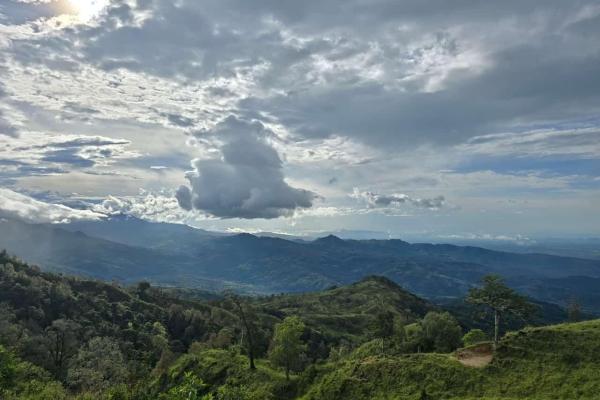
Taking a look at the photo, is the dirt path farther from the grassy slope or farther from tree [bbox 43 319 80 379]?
tree [bbox 43 319 80 379]

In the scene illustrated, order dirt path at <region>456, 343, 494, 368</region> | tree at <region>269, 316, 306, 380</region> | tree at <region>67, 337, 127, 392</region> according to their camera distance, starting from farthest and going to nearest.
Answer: tree at <region>67, 337, 127, 392</region>
tree at <region>269, 316, 306, 380</region>
dirt path at <region>456, 343, 494, 368</region>

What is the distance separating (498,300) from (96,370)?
5173 inches

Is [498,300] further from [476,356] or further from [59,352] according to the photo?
[59,352]

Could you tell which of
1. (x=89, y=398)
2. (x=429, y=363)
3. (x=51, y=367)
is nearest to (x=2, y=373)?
(x=89, y=398)

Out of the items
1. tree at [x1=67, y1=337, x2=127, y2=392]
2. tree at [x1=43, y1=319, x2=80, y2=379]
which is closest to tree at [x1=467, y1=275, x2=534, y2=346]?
tree at [x1=67, y1=337, x2=127, y2=392]

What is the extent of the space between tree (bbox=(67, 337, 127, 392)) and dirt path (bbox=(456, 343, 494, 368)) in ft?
322

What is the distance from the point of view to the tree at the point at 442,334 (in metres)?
108

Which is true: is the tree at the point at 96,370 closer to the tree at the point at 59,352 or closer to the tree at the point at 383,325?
the tree at the point at 59,352

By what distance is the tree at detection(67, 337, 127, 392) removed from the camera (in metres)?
129

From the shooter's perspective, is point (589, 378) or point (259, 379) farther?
point (259, 379)

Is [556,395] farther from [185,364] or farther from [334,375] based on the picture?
[185,364]

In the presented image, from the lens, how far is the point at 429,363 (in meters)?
82.4

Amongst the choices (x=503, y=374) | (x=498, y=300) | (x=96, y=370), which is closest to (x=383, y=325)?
(x=498, y=300)

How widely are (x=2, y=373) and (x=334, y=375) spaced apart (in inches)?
2548
